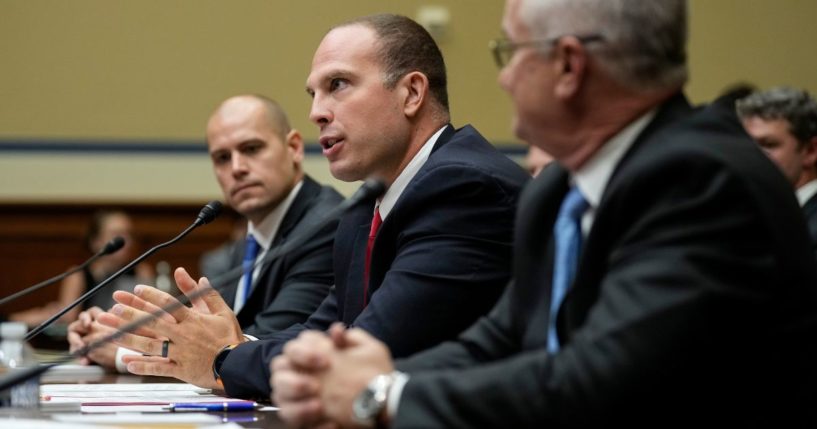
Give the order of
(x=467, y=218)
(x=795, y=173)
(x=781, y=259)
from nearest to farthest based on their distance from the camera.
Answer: (x=781, y=259)
(x=467, y=218)
(x=795, y=173)

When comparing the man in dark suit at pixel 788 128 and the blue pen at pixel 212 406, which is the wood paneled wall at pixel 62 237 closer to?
the man in dark suit at pixel 788 128

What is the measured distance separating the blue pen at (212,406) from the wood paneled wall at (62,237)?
616 cm

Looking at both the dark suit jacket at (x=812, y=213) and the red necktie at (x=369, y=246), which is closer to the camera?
the red necktie at (x=369, y=246)

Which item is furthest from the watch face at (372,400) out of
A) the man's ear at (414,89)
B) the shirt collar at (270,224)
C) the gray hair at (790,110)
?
the gray hair at (790,110)

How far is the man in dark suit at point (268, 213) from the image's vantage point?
11.6 ft

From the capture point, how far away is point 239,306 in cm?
391

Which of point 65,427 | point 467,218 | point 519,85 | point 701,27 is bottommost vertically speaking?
point 65,427

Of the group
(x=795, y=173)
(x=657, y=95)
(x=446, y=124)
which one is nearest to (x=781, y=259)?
(x=657, y=95)

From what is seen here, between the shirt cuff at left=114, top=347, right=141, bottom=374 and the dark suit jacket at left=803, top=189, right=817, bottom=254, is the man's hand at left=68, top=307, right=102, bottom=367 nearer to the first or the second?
the shirt cuff at left=114, top=347, right=141, bottom=374

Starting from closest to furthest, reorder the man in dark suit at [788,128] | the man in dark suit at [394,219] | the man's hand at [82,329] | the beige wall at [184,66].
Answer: the man in dark suit at [394,219] → the man's hand at [82,329] → the man in dark suit at [788,128] → the beige wall at [184,66]

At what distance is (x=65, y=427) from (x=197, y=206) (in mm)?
6665

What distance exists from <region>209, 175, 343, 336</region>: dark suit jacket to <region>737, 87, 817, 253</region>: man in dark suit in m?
1.64

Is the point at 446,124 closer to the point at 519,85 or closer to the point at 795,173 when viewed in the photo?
the point at 519,85

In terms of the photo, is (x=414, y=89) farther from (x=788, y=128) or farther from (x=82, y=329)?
(x=788, y=128)
